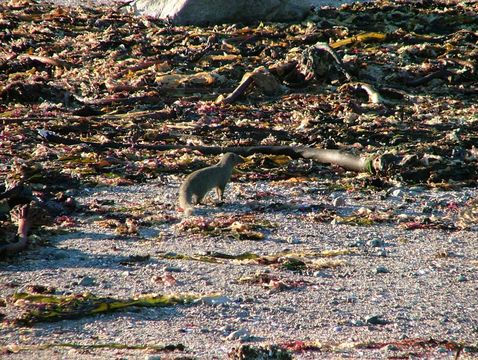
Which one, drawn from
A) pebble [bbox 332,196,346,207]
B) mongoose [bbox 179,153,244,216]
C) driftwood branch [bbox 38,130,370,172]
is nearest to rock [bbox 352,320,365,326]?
mongoose [bbox 179,153,244,216]

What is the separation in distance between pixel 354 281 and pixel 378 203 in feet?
9.18

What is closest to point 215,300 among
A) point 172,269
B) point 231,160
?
point 172,269

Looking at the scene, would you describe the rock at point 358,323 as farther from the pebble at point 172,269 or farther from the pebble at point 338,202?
the pebble at point 338,202

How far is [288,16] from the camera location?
66.2 feet

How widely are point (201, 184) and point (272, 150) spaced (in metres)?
2.42

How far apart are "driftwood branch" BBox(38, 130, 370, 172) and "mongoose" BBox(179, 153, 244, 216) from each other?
6.03 ft

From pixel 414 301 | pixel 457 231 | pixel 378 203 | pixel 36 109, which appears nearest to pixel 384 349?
pixel 414 301

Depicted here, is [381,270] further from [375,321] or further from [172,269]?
[172,269]

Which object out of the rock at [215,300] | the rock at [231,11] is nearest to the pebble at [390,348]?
the rock at [215,300]

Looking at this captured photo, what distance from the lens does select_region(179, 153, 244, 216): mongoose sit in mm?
9227

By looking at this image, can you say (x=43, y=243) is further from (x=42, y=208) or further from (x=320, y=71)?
(x=320, y=71)

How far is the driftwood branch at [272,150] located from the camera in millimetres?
10947

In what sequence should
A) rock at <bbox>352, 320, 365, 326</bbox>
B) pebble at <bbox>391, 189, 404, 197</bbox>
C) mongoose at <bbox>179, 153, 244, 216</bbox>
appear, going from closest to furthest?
rock at <bbox>352, 320, 365, 326</bbox> → mongoose at <bbox>179, 153, 244, 216</bbox> → pebble at <bbox>391, 189, 404, 197</bbox>

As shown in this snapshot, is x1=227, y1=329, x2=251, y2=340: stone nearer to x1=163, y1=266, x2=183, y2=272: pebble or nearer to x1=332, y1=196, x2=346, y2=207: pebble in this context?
x1=163, y1=266, x2=183, y2=272: pebble
